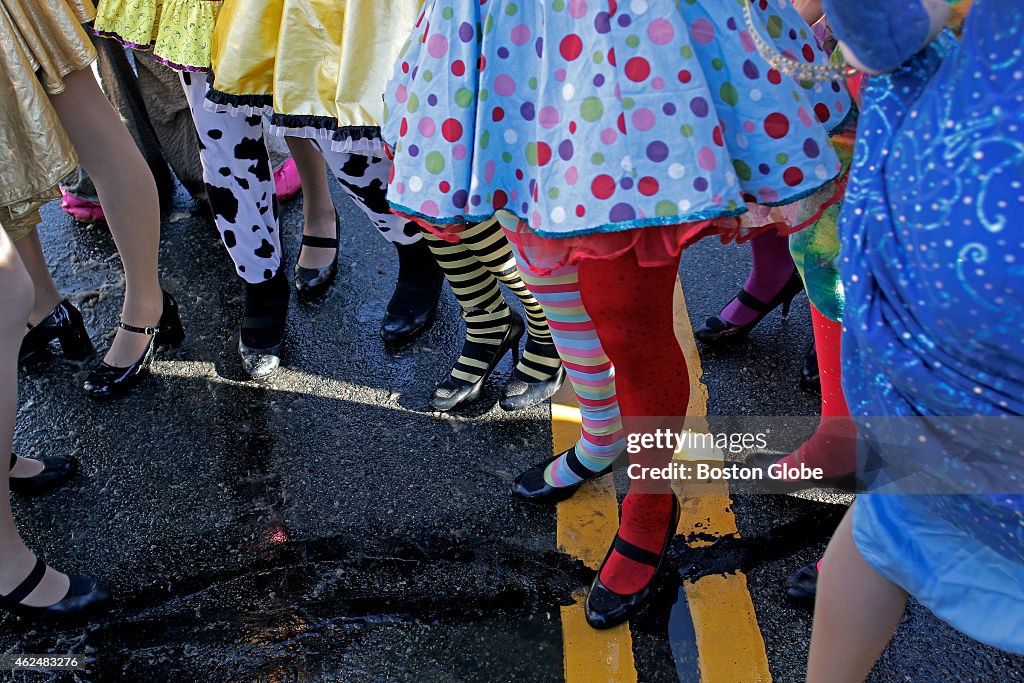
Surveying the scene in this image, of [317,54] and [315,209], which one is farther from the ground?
[317,54]

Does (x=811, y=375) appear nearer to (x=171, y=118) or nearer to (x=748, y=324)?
(x=748, y=324)

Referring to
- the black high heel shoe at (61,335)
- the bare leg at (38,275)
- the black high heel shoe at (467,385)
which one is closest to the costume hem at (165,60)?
the bare leg at (38,275)

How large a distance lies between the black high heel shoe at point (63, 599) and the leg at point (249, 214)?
85 cm

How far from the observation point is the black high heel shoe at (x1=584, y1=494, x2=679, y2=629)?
1834 millimetres

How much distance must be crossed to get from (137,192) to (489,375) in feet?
3.87

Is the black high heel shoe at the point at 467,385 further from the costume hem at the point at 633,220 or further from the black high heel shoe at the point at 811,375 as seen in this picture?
the costume hem at the point at 633,220

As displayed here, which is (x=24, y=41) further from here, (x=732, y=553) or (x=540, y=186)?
(x=732, y=553)

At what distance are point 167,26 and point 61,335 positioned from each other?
3.82 feet

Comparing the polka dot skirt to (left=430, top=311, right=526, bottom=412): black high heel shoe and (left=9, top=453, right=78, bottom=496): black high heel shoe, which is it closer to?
(left=430, top=311, right=526, bottom=412): black high heel shoe

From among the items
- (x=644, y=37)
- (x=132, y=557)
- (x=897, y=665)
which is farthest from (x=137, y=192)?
(x=897, y=665)

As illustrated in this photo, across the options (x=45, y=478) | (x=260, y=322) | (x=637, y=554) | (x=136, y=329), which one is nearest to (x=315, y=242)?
(x=260, y=322)

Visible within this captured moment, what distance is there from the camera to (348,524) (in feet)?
7.07

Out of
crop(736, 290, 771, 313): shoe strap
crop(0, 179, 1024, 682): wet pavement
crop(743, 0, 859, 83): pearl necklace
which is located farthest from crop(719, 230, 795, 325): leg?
crop(743, 0, 859, 83): pearl necklace

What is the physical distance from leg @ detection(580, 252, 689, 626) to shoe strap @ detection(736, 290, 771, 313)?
2.92 ft
